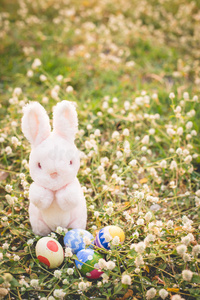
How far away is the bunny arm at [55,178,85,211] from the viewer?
1680 millimetres

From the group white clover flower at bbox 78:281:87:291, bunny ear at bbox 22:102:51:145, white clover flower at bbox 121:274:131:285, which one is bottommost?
white clover flower at bbox 78:281:87:291

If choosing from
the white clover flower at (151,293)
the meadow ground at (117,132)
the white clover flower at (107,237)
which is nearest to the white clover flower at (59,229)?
the meadow ground at (117,132)

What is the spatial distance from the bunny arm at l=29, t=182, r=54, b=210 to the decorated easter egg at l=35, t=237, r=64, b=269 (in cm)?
19

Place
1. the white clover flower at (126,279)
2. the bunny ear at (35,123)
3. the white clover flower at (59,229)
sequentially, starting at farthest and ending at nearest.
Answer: the white clover flower at (59,229)
the bunny ear at (35,123)
the white clover flower at (126,279)

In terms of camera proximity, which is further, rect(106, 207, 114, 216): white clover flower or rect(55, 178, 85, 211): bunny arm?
rect(106, 207, 114, 216): white clover flower

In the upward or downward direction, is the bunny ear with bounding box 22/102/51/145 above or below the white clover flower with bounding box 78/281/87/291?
above

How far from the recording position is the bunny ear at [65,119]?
1.62 m

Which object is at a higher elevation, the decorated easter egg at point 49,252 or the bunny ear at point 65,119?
the bunny ear at point 65,119

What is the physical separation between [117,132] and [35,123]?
94 centimetres

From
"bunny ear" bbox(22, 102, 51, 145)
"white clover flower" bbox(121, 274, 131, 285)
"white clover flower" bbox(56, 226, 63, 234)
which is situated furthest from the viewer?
"white clover flower" bbox(56, 226, 63, 234)

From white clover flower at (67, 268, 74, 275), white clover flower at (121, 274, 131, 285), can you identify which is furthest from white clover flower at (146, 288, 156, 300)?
white clover flower at (67, 268, 74, 275)

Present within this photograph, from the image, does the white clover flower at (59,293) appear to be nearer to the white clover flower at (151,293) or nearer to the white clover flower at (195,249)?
the white clover flower at (151,293)

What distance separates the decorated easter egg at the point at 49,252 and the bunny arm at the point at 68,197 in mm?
198

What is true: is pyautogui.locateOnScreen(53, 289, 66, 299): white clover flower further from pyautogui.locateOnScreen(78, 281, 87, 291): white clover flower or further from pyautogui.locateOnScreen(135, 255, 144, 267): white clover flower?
pyautogui.locateOnScreen(135, 255, 144, 267): white clover flower
